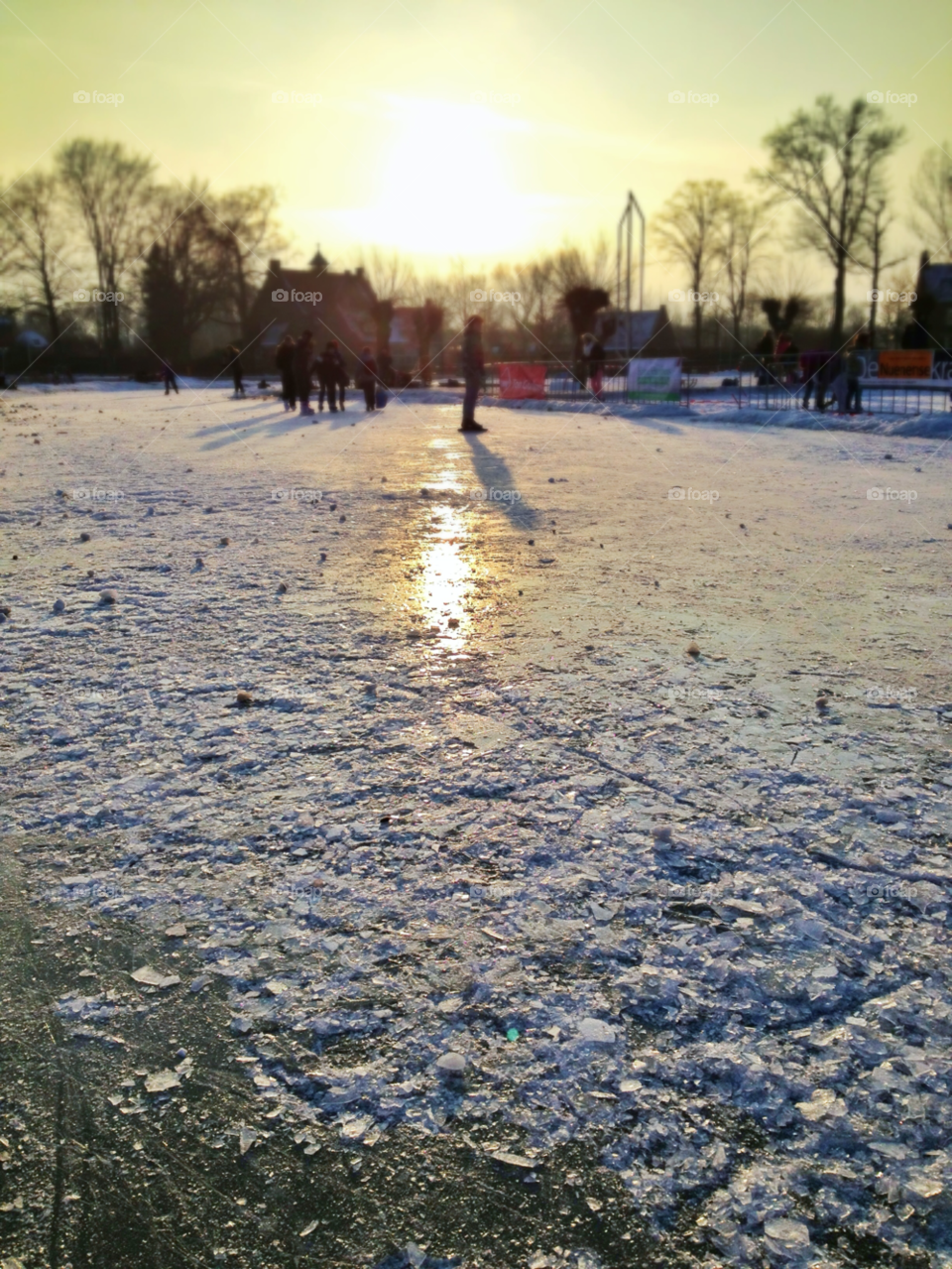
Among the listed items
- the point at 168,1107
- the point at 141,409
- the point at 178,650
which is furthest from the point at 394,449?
the point at 141,409

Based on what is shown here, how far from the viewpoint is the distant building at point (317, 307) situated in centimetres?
7912

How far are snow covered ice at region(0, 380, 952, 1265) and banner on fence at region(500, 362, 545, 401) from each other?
28.3 m

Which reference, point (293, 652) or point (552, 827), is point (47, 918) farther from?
point (293, 652)

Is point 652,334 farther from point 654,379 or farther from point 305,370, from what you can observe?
point 305,370

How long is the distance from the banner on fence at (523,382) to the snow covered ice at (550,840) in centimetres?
2832

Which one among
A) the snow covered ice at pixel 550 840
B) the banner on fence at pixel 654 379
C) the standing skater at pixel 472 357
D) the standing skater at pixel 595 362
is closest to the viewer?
the snow covered ice at pixel 550 840

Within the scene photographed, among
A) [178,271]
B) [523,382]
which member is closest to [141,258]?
[178,271]

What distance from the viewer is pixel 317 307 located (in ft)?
269

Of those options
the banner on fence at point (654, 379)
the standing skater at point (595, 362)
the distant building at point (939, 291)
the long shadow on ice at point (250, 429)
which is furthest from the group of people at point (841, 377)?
the distant building at point (939, 291)

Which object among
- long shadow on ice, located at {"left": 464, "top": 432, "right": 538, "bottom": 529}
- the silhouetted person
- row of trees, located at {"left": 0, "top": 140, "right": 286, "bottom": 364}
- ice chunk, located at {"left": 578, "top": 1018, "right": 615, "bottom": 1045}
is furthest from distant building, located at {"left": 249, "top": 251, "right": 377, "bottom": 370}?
ice chunk, located at {"left": 578, "top": 1018, "right": 615, "bottom": 1045}

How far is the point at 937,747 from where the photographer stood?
3.38 metres

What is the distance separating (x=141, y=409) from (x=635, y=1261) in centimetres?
3011

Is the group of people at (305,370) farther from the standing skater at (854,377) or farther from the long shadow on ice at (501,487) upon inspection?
the standing skater at (854,377)

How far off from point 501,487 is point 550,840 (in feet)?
26.2
